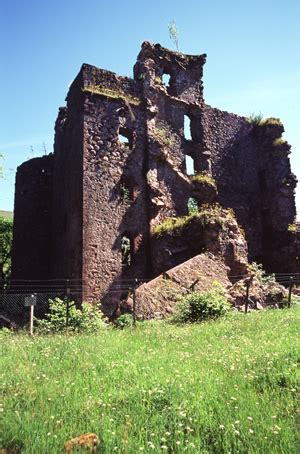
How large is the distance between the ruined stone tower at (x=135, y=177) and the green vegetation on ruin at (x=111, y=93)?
0.22 feet

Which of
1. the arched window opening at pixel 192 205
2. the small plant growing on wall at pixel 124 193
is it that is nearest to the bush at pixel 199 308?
the small plant growing on wall at pixel 124 193

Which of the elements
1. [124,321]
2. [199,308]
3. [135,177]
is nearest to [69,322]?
[124,321]

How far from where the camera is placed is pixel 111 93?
20.1 metres

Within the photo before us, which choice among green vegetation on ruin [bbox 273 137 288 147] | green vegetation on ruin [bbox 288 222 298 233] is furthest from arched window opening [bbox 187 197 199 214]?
green vegetation on ruin [bbox 273 137 288 147]

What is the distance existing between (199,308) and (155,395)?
8259mm

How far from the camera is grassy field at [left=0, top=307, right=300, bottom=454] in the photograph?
13.4ft

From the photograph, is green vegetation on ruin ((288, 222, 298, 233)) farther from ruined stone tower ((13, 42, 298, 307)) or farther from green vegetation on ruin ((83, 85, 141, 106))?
green vegetation on ruin ((83, 85, 141, 106))

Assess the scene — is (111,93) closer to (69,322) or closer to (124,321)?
(124,321)

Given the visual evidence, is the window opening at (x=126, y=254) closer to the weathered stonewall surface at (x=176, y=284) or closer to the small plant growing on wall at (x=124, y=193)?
the small plant growing on wall at (x=124, y=193)

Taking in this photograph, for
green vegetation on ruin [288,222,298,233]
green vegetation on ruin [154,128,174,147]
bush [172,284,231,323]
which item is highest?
green vegetation on ruin [154,128,174,147]

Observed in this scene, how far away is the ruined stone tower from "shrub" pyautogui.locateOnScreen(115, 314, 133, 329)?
3752mm

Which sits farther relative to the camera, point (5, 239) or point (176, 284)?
point (5, 239)

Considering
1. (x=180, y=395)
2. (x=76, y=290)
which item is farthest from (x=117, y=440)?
(x=76, y=290)

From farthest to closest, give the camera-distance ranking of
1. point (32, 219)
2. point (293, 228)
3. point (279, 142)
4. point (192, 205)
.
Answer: point (279, 142) < point (32, 219) < point (293, 228) < point (192, 205)
